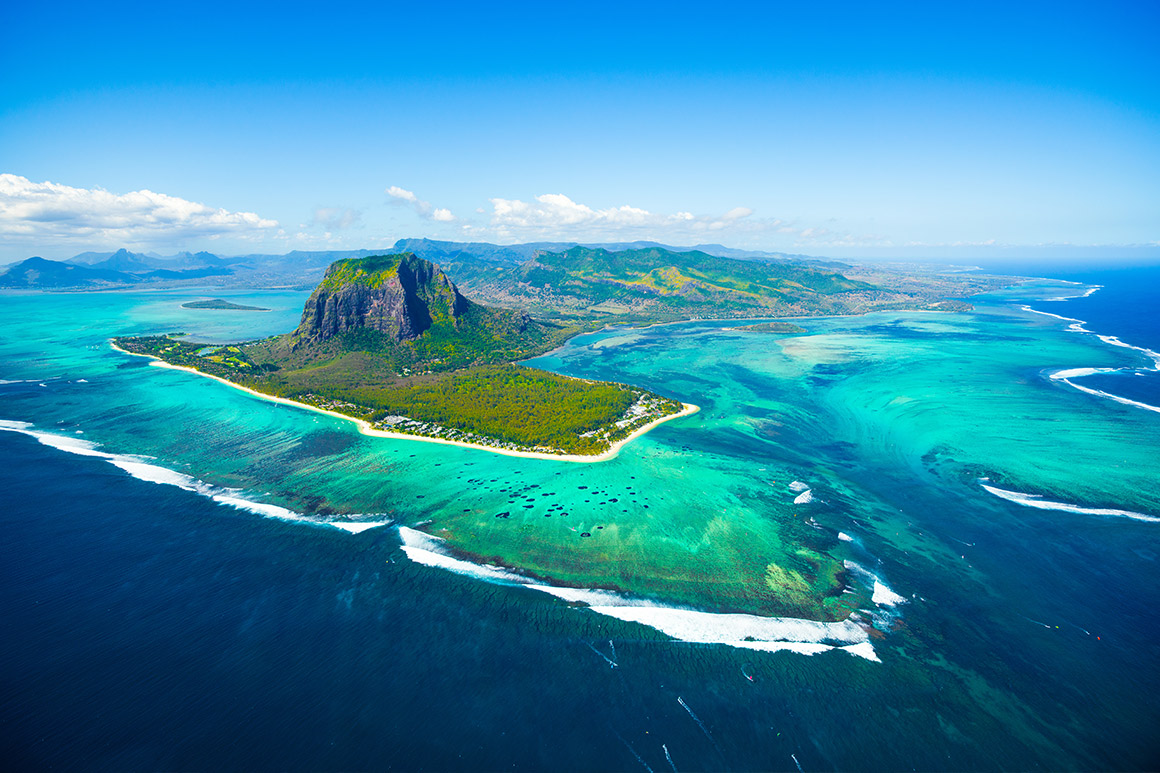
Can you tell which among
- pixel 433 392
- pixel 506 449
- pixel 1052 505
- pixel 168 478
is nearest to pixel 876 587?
pixel 1052 505

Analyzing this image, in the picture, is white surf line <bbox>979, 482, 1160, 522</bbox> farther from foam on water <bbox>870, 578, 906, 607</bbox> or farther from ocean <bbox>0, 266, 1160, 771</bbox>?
foam on water <bbox>870, 578, 906, 607</bbox>

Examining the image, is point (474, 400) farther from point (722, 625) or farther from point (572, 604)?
point (722, 625)

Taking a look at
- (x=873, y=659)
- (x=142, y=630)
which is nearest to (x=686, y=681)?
(x=873, y=659)

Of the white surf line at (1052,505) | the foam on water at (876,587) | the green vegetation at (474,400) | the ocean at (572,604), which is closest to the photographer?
the ocean at (572,604)

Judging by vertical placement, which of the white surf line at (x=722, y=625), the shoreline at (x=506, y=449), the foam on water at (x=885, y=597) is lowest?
the white surf line at (x=722, y=625)

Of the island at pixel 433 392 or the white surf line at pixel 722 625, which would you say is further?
the island at pixel 433 392

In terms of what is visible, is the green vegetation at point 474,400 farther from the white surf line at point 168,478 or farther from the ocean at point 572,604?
the white surf line at point 168,478

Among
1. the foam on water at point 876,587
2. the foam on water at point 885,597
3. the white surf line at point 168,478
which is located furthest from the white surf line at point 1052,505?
the white surf line at point 168,478

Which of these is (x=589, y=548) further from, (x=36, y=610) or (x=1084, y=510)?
(x=1084, y=510)
